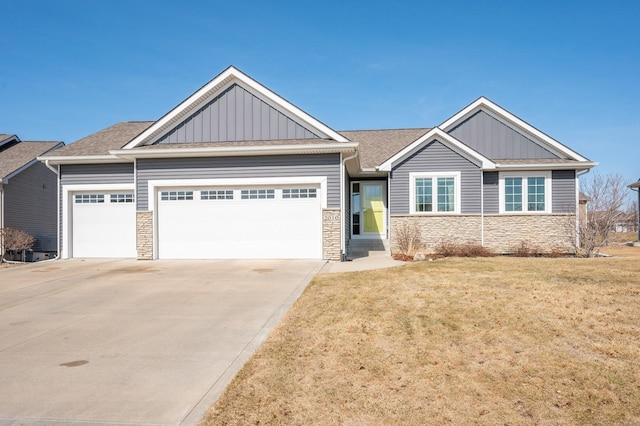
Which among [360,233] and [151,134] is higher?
[151,134]

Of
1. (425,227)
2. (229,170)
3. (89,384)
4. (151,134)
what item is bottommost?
→ (89,384)

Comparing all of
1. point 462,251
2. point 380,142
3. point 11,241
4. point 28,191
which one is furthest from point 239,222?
point 28,191

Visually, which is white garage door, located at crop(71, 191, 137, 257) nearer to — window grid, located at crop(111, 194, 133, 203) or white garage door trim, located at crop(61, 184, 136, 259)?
window grid, located at crop(111, 194, 133, 203)

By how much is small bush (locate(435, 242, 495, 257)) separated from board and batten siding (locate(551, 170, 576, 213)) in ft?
11.7

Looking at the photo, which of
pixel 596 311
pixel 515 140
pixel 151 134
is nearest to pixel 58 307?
pixel 151 134

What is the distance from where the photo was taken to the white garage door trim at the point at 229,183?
14297mm

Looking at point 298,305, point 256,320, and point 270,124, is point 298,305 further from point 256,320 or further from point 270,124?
point 270,124

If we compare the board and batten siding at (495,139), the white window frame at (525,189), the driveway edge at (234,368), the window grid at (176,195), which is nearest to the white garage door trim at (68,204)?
the window grid at (176,195)

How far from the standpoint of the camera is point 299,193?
1453 cm

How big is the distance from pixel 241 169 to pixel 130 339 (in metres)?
9.08

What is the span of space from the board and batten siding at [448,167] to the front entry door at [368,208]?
201cm

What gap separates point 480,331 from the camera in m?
6.00

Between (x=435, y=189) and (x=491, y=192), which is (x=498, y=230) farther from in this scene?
(x=435, y=189)

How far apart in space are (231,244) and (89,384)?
10.2 metres
